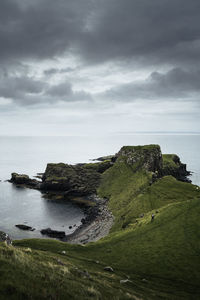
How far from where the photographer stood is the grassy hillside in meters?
17.6

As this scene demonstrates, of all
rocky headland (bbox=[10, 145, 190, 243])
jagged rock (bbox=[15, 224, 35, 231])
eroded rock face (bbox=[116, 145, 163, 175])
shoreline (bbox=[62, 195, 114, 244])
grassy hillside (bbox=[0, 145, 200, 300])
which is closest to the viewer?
grassy hillside (bbox=[0, 145, 200, 300])

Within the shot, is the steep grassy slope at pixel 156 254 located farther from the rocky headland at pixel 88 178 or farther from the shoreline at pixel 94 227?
the rocky headland at pixel 88 178

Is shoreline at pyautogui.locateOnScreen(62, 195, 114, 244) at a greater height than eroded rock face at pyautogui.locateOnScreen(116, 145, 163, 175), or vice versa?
eroded rock face at pyautogui.locateOnScreen(116, 145, 163, 175)

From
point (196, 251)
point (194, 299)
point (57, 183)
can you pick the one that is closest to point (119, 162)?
point (57, 183)

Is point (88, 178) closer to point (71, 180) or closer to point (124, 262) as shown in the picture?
point (71, 180)

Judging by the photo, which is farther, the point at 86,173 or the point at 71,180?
the point at 86,173

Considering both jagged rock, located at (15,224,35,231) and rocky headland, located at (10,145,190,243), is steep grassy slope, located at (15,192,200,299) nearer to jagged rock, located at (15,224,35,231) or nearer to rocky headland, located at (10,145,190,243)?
jagged rock, located at (15,224,35,231)

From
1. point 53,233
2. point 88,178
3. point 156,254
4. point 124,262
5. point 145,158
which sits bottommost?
point 53,233

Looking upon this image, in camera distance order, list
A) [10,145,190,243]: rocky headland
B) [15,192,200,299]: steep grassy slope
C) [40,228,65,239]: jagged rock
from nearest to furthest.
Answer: [15,192,200,299]: steep grassy slope, [40,228,65,239]: jagged rock, [10,145,190,243]: rocky headland

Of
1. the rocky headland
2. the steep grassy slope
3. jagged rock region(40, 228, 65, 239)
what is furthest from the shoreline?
the steep grassy slope

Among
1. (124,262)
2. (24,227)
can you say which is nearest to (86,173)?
(24,227)

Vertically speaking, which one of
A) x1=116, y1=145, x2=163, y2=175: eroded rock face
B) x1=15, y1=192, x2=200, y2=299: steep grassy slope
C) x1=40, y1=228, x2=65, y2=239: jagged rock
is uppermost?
x1=116, y1=145, x2=163, y2=175: eroded rock face

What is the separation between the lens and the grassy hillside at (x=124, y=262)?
17.6 metres

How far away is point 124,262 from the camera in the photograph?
4816 centimetres
